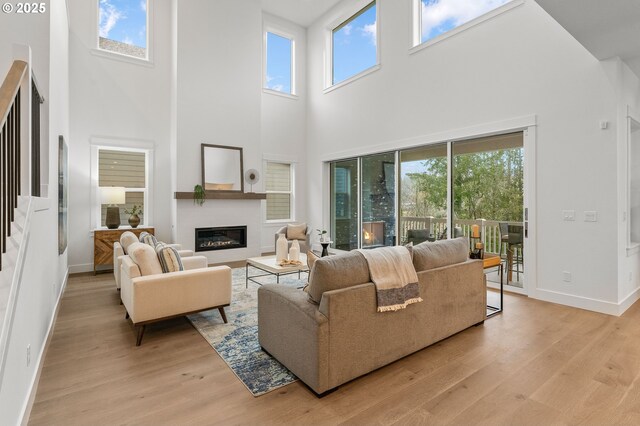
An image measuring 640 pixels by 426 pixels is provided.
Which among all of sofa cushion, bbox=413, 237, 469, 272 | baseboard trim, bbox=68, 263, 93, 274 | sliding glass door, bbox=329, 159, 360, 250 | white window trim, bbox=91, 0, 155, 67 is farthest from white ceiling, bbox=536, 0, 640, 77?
baseboard trim, bbox=68, 263, 93, 274

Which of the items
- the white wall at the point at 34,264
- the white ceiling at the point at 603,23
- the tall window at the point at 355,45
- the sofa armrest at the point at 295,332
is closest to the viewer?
the white wall at the point at 34,264

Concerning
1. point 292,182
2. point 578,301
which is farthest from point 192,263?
point 578,301

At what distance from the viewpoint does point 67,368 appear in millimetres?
2451

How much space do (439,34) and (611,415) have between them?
5.16 m

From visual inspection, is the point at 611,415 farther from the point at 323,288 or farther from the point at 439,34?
the point at 439,34

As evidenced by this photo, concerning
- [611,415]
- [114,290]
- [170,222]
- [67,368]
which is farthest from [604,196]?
[170,222]

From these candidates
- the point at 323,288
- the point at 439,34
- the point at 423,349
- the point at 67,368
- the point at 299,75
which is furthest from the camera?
the point at 299,75

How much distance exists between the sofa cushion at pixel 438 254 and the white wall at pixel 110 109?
5333 mm

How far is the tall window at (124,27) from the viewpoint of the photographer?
5.91m

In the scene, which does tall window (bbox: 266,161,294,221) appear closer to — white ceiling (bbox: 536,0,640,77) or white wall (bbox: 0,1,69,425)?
white wall (bbox: 0,1,69,425)

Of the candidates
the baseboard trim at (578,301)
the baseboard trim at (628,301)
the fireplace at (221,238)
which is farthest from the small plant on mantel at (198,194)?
the baseboard trim at (628,301)

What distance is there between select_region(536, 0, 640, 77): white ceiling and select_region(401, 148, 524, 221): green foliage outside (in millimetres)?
1366

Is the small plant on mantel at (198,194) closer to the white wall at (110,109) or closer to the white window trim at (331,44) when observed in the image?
the white wall at (110,109)

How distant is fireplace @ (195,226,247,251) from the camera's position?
6367 millimetres
